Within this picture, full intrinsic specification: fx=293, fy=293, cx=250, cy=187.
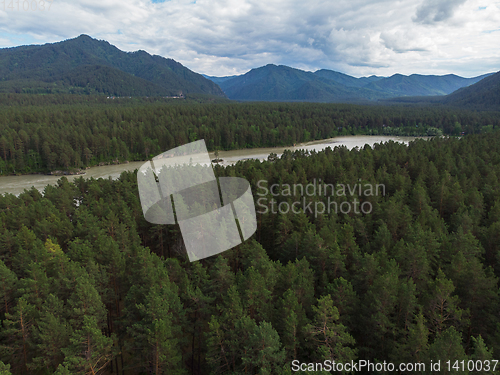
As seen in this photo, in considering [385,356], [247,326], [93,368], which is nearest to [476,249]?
[385,356]

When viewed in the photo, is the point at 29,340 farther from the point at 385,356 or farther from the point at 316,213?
the point at 316,213

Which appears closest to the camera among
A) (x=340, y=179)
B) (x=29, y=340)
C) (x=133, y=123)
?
(x=29, y=340)

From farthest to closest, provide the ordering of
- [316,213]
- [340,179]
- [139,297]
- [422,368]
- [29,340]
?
[340,179] → [316,213] → [139,297] → [29,340] → [422,368]

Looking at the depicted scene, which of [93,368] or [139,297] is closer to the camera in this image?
[93,368]

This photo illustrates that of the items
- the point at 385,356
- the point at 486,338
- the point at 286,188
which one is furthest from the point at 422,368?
the point at 286,188

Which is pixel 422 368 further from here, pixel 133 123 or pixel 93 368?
pixel 133 123

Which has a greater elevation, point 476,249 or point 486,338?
point 476,249

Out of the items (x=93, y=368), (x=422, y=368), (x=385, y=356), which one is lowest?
(x=385, y=356)

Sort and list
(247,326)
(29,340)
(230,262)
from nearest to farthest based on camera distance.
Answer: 1. (247,326)
2. (29,340)
3. (230,262)

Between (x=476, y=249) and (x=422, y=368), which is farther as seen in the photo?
(x=476, y=249)
